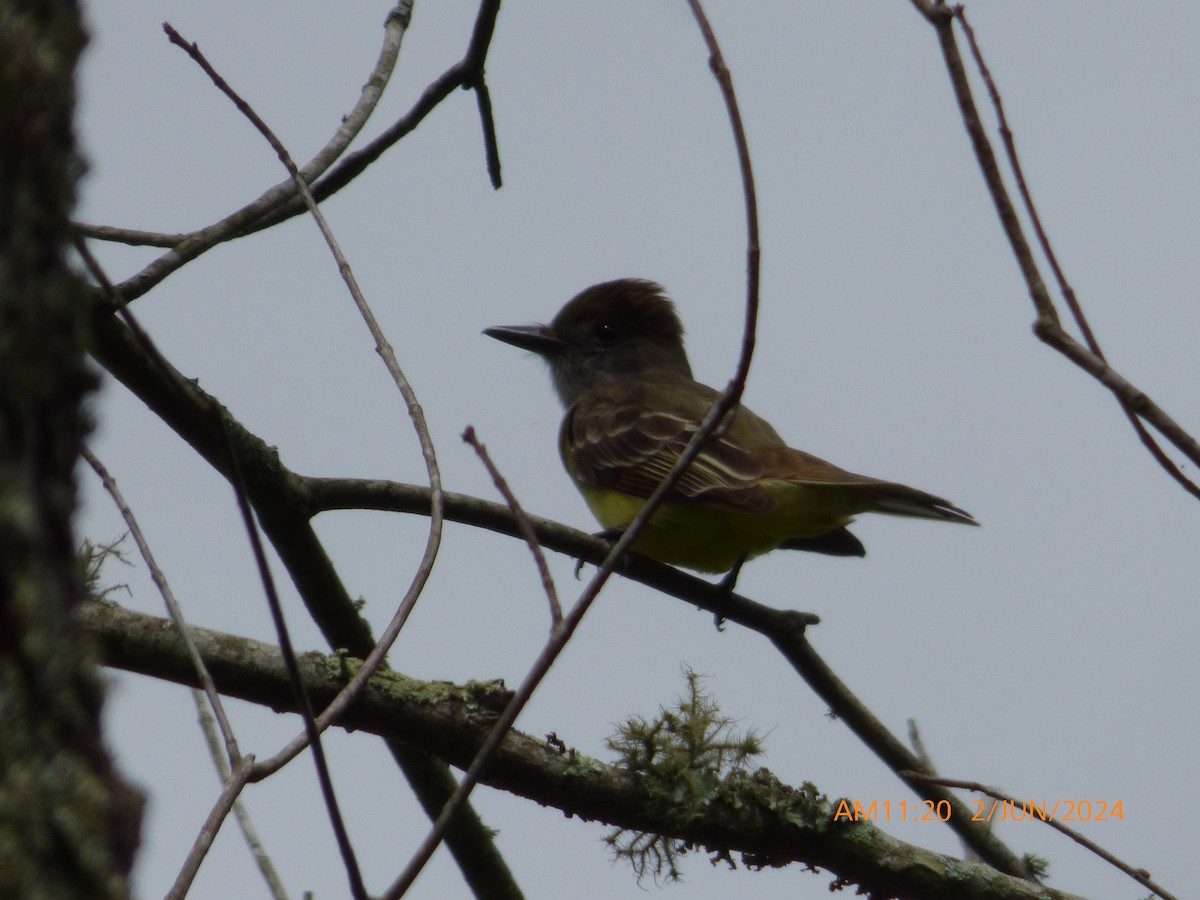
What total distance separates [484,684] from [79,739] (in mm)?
2466

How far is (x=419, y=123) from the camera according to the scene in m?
4.29

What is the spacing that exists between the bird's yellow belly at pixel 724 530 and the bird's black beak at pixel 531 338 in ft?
8.11

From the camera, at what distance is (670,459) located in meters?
6.43

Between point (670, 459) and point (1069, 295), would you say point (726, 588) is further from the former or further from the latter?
point (1069, 295)

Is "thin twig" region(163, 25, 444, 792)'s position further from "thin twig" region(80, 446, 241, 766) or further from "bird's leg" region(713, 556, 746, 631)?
"bird's leg" region(713, 556, 746, 631)

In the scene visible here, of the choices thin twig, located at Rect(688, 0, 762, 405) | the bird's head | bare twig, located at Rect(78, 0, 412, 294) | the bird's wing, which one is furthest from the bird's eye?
thin twig, located at Rect(688, 0, 762, 405)

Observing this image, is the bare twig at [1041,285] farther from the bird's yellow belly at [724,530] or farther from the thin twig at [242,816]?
the bird's yellow belly at [724,530]

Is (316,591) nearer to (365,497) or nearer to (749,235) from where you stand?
(365,497)

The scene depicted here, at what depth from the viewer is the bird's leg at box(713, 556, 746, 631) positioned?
4967 mm

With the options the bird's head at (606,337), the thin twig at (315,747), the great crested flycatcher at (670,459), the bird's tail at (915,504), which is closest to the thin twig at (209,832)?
the thin twig at (315,747)

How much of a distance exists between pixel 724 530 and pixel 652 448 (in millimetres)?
810

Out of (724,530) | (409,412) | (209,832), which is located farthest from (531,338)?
(209,832)

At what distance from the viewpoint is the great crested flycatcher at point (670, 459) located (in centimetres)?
566

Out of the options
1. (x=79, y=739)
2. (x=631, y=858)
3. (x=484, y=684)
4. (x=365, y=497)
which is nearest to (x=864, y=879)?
(x=631, y=858)
